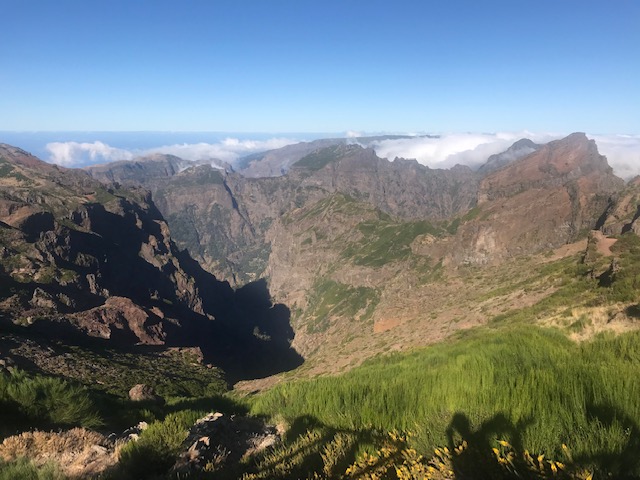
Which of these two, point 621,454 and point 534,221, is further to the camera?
point 534,221

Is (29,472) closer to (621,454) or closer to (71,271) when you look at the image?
(621,454)

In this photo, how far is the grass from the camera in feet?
14.7

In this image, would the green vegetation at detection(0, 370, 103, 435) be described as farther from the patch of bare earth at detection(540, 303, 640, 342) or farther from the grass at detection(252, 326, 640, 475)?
the patch of bare earth at detection(540, 303, 640, 342)

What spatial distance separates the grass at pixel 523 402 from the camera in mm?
4477

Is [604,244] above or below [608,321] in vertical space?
below

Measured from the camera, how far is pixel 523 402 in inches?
207

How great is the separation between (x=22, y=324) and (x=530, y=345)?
360 ft

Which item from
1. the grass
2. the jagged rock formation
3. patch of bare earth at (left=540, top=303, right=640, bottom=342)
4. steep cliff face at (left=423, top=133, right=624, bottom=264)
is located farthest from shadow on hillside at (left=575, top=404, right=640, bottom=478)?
steep cliff face at (left=423, top=133, right=624, bottom=264)

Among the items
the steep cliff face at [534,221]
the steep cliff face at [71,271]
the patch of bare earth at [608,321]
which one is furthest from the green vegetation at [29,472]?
the steep cliff face at [534,221]

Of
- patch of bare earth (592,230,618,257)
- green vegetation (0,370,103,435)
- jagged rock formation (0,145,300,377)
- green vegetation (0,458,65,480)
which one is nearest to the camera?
green vegetation (0,458,65,480)

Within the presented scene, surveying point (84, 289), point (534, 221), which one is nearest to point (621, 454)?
point (534, 221)

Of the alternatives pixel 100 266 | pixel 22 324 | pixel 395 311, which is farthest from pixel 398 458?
pixel 100 266

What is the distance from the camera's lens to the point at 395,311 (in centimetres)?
9525

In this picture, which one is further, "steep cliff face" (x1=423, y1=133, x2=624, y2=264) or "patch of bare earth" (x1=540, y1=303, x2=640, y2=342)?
"steep cliff face" (x1=423, y1=133, x2=624, y2=264)
